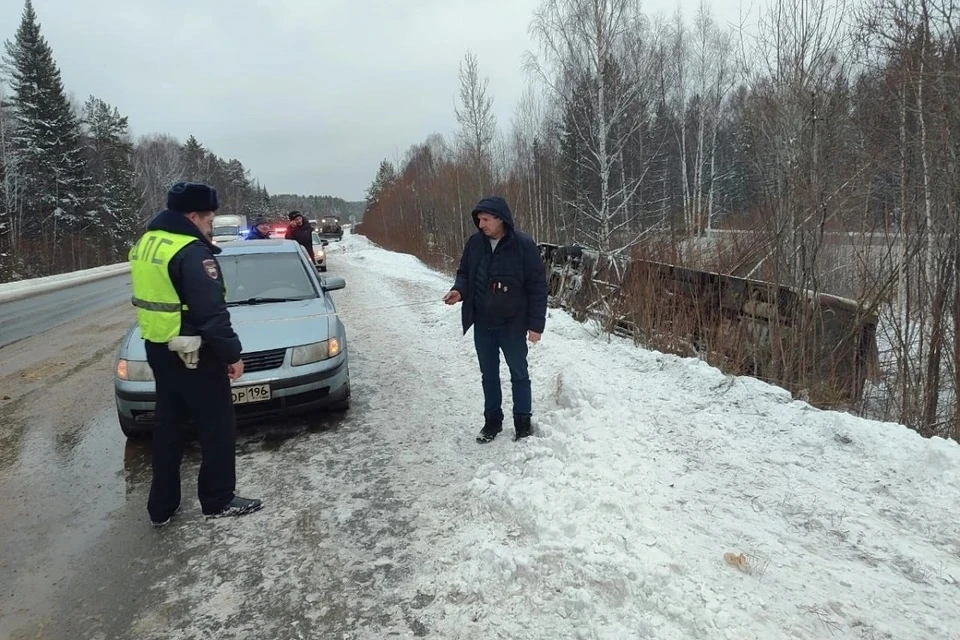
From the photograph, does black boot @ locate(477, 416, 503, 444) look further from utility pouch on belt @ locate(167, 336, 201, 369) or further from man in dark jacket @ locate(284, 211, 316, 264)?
man in dark jacket @ locate(284, 211, 316, 264)

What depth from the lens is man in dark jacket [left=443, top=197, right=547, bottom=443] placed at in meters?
4.00

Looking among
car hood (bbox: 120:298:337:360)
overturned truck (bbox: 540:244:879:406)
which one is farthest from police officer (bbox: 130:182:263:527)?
overturned truck (bbox: 540:244:879:406)

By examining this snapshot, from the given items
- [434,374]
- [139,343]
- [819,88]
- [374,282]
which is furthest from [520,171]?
[139,343]

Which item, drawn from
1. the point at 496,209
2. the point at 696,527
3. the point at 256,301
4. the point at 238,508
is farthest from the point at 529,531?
the point at 256,301

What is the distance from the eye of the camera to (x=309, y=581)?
2713 mm

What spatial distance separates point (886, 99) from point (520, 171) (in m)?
25.0

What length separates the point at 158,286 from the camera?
115 inches

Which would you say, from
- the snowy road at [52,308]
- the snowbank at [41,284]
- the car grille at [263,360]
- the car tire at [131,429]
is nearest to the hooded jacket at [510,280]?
the car grille at [263,360]

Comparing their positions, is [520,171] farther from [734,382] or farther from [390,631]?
[390,631]

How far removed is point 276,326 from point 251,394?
72cm

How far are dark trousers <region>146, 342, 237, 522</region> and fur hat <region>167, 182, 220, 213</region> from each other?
783mm

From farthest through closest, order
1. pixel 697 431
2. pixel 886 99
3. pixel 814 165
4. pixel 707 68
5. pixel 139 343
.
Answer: pixel 707 68, pixel 886 99, pixel 814 165, pixel 139 343, pixel 697 431

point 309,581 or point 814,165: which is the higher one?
point 814,165

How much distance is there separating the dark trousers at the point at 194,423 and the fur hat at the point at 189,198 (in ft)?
2.57
